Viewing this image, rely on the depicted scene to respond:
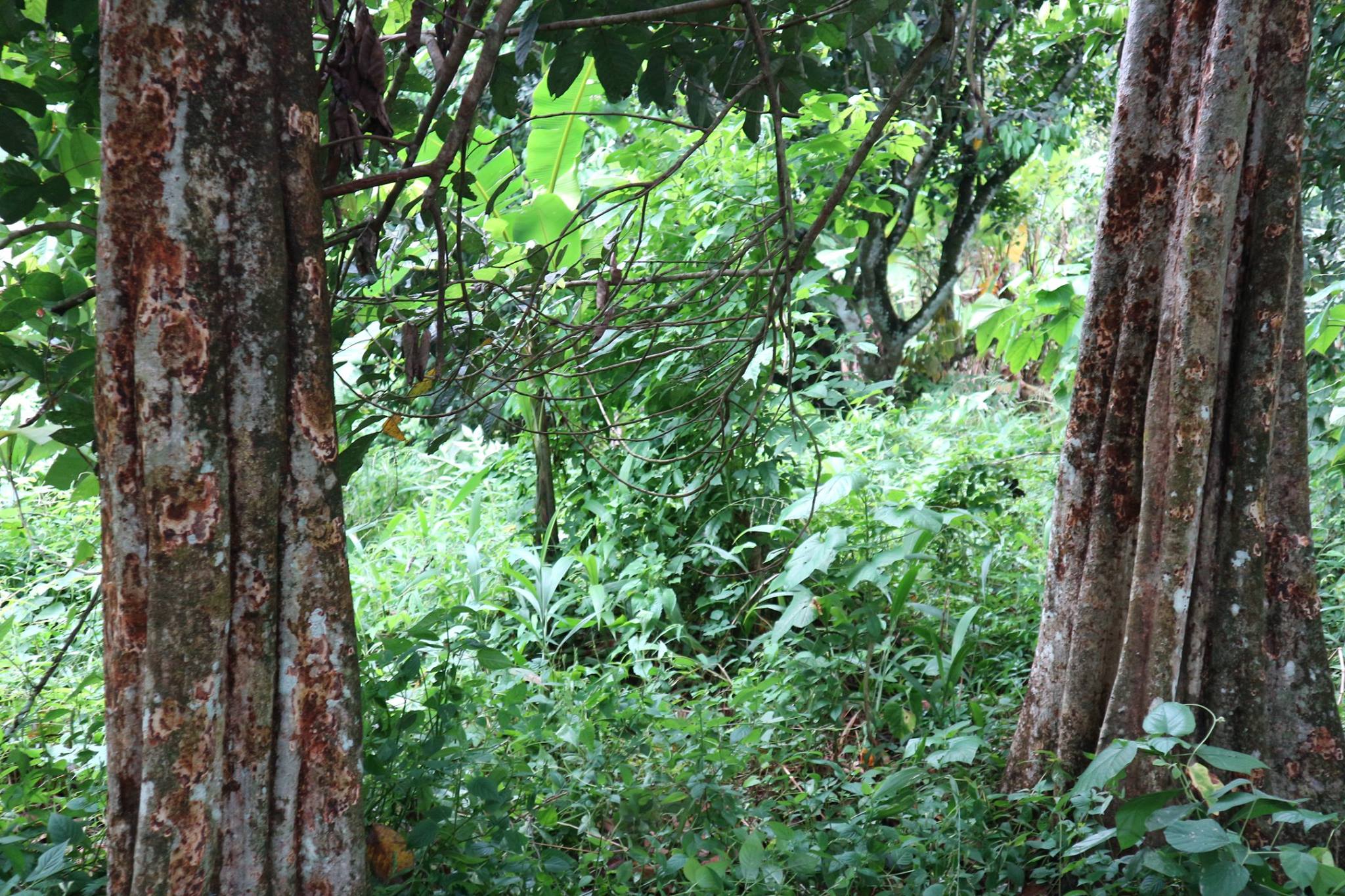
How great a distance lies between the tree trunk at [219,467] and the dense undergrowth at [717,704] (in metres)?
0.44

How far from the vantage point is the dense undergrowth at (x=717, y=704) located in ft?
6.73

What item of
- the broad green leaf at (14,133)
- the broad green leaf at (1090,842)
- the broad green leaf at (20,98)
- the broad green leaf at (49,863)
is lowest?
the broad green leaf at (1090,842)

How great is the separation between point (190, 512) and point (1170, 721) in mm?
1807

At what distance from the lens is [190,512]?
1.51 metres

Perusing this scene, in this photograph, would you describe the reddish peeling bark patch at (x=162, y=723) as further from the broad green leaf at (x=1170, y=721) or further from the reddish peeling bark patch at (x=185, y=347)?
the broad green leaf at (x=1170, y=721)

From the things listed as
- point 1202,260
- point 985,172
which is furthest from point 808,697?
point 985,172

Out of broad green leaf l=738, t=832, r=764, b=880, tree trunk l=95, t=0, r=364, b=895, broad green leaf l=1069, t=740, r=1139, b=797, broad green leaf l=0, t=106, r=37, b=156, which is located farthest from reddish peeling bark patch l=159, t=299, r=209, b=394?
broad green leaf l=1069, t=740, r=1139, b=797

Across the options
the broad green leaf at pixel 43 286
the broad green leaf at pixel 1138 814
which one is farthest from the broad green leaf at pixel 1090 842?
the broad green leaf at pixel 43 286

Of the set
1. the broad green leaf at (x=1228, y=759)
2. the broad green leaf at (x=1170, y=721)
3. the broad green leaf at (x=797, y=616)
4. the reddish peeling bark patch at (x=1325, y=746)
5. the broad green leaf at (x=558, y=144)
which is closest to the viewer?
the broad green leaf at (x=1228, y=759)

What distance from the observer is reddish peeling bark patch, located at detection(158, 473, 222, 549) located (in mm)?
1496

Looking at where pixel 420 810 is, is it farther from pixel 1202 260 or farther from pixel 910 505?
pixel 1202 260

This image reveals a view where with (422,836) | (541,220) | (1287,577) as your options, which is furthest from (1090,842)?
(541,220)

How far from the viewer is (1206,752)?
1810mm

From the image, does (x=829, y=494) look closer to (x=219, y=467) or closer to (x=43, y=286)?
(x=219, y=467)
